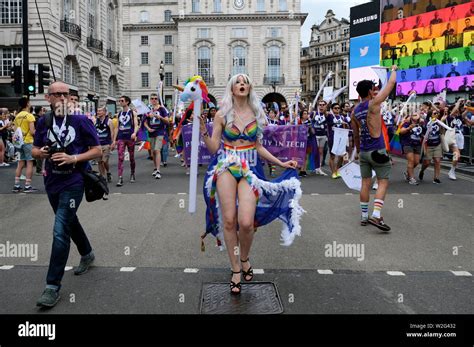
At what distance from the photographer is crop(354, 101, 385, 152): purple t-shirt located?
7.14 meters

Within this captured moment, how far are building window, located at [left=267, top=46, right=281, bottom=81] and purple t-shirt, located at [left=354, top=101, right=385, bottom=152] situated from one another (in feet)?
217

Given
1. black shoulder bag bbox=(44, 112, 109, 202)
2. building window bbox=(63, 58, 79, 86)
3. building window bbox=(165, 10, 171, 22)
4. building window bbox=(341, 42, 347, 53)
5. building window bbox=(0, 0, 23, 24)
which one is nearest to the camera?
black shoulder bag bbox=(44, 112, 109, 202)

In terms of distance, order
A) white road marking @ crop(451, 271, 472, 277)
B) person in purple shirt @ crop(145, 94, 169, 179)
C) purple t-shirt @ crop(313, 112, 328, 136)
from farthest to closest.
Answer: purple t-shirt @ crop(313, 112, 328, 136), person in purple shirt @ crop(145, 94, 169, 179), white road marking @ crop(451, 271, 472, 277)

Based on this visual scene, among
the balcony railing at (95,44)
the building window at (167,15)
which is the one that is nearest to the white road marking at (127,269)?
the balcony railing at (95,44)

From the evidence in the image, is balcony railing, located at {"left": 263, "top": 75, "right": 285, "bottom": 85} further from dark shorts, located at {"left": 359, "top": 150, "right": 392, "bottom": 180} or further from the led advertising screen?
dark shorts, located at {"left": 359, "top": 150, "right": 392, "bottom": 180}

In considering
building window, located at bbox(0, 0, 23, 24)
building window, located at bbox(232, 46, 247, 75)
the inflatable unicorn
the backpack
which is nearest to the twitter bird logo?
building window, located at bbox(0, 0, 23, 24)

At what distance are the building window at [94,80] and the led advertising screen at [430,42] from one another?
2479cm

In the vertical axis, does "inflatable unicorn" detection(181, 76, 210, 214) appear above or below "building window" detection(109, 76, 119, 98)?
below

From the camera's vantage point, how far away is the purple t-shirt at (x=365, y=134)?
714 centimetres

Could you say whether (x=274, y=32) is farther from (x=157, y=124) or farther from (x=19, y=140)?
(x=19, y=140)

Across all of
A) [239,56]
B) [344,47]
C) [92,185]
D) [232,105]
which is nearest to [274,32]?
[239,56]

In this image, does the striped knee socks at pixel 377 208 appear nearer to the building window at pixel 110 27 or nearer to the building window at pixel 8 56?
the building window at pixel 8 56

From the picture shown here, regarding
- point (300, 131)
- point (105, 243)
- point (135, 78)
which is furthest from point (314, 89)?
point (105, 243)
